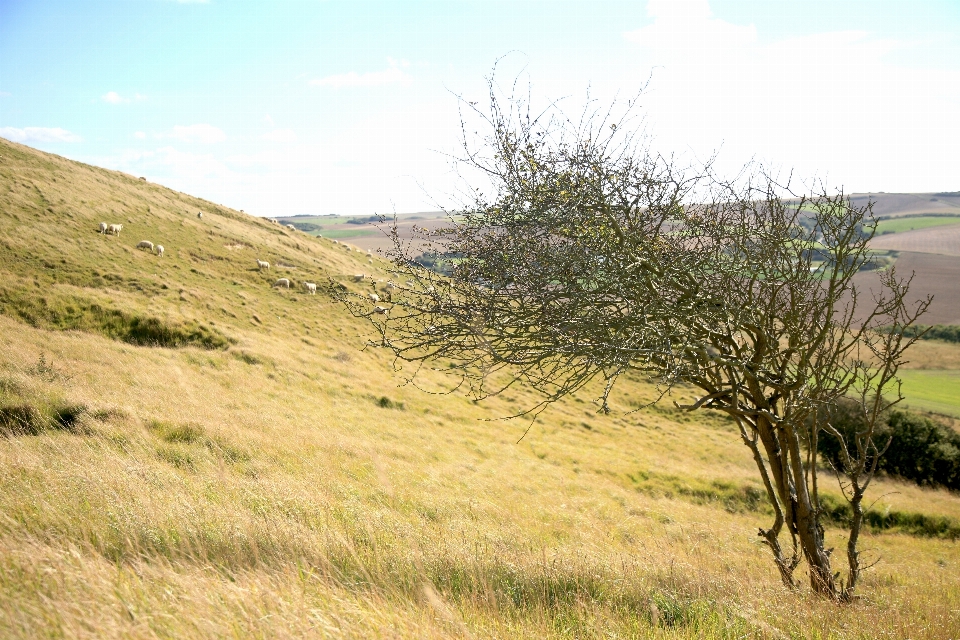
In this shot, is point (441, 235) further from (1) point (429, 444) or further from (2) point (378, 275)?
(2) point (378, 275)

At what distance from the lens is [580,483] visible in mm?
18391

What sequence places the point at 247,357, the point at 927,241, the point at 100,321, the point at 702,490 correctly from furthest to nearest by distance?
1. the point at 927,241
2. the point at 247,357
3. the point at 100,321
4. the point at 702,490

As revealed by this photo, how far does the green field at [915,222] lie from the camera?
124 metres

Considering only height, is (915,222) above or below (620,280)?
above

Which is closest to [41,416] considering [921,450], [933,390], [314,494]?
[314,494]

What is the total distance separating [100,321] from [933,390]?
219 feet

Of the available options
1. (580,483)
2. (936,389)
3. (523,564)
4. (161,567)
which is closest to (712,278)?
(523,564)

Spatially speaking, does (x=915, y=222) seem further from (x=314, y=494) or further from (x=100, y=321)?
(x=314, y=494)

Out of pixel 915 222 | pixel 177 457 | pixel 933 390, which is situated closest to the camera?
pixel 177 457

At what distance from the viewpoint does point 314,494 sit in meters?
7.63

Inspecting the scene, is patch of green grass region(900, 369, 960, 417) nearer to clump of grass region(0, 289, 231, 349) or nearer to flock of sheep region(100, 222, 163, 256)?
clump of grass region(0, 289, 231, 349)

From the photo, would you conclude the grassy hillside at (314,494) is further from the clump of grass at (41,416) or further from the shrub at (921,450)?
the shrub at (921,450)

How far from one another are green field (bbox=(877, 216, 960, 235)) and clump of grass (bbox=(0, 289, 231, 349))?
469 feet

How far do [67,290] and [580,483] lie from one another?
78.0 ft
